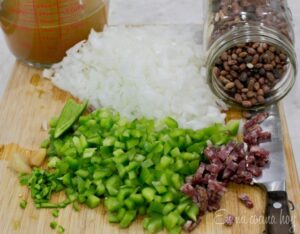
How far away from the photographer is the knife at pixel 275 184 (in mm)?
1091

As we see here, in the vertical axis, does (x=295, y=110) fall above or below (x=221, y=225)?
below

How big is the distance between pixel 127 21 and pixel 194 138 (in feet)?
2.91

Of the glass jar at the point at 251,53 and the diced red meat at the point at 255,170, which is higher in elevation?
the glass jar at the point at 251,53

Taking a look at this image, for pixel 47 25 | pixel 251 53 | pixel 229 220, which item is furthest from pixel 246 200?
pixel 47 25

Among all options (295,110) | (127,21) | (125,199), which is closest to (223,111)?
(295,110)

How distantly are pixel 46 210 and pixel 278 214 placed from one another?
1.69ft

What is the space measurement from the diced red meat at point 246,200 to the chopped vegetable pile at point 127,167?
118 millimetres

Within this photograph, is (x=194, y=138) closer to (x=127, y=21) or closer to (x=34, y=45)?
(x=34, y=45)

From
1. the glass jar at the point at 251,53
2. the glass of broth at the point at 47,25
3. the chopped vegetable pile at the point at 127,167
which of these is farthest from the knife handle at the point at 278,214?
the glass of broth at the point at 47,25

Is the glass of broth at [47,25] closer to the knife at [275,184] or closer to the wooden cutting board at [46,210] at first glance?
the wooden cutting board at [46,210]

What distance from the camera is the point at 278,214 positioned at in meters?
1.11

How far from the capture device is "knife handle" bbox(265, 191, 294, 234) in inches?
42.5

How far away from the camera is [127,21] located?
2.02 metres

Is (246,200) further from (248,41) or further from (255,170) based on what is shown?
(248,41)
